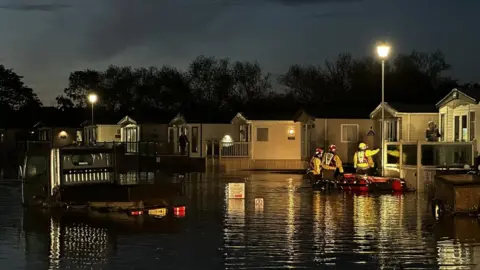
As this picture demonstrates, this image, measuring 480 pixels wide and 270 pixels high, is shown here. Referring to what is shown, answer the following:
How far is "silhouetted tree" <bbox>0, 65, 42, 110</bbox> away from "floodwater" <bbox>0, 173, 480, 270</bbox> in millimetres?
72116

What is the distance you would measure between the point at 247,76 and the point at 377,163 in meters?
56.5

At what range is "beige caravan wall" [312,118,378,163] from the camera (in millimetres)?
46719

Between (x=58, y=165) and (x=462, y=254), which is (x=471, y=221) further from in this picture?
(x=58, y=165)

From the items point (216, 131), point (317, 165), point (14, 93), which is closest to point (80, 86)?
point (14, 93)

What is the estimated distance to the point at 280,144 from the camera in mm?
51344

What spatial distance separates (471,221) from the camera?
18.8 metres

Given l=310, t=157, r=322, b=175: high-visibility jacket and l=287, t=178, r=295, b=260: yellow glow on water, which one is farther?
l=310, t=157, r=322, b=175: high-visibility jacket

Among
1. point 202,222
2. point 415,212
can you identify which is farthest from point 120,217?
point 415,212

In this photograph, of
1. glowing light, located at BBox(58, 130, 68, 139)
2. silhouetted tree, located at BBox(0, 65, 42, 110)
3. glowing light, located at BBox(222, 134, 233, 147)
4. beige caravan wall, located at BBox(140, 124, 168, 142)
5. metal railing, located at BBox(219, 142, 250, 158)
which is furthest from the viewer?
silhouetted tree, located at BBox(0, 65, 42, 110)

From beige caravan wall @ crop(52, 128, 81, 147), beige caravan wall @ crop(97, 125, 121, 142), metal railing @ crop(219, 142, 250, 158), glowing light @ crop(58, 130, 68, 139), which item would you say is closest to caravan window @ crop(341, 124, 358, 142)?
metal railing @ crop(219, 142, 250, 158)

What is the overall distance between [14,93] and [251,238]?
8234 centimetres

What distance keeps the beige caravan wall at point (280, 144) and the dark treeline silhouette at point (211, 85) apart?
26.2 meters

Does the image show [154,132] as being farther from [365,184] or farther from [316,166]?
[365,184]

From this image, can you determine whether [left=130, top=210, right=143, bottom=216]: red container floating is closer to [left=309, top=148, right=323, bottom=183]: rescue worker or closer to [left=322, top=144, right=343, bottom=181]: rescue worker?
[left=322, top=144, right=343, bottom=181]: rescue worker
